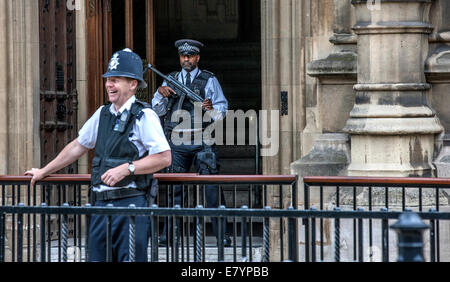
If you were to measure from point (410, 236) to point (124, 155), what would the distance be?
2.79 m

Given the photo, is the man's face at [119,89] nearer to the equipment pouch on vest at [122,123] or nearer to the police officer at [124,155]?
the police officer at [124,155]

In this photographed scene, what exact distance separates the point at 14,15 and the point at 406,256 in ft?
25.9

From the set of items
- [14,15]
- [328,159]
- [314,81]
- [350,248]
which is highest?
[14,15]

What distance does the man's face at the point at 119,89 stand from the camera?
26.3ft

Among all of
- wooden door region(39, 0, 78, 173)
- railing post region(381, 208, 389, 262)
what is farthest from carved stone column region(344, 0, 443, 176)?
wooden door region(39, 0, 78, 173)

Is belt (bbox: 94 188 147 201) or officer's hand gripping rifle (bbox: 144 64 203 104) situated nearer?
belt (bbox: 94 188 147 201)

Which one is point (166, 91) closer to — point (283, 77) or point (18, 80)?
point (283, 77)

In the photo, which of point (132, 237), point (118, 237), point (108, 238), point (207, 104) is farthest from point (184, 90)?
point (132, 237)

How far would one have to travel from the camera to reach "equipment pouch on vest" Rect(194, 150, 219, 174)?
11812 millimetres

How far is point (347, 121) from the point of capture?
1077cm

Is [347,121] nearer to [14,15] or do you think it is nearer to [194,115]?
[194,115]

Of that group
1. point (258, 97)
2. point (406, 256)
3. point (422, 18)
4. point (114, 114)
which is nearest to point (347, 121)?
point (422, 18)

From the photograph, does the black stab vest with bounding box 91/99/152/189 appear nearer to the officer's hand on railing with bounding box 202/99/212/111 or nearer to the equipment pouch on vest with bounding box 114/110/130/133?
the equipment pouch on vest with bounding box 114/110/130/133

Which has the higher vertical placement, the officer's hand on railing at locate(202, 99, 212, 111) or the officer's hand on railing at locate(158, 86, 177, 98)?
the officer's hand on railing at locate(158, 86, 177, 98)
